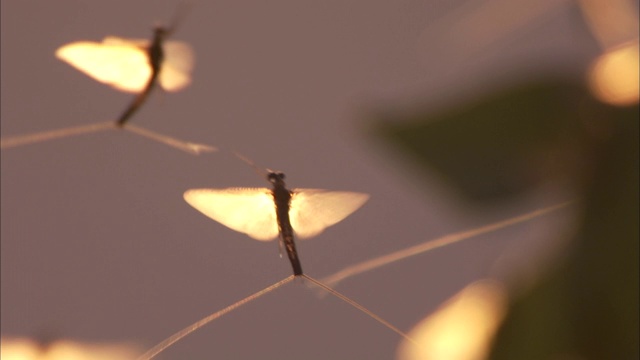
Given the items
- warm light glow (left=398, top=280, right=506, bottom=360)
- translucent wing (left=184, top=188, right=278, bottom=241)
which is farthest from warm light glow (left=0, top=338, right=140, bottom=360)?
warm light glow (left=398, top=280, right=506, bottom=360)

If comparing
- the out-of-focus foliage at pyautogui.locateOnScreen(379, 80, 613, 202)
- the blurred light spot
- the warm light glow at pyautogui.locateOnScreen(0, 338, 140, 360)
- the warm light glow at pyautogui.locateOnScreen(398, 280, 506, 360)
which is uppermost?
the warm light glow at pyautogui.locateOnScreen(0, 338, 140, 360)

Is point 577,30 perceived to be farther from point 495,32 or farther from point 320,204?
point 320,204

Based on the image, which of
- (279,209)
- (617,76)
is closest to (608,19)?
(617,76)

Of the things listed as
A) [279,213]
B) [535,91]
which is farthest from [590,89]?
[279,213]

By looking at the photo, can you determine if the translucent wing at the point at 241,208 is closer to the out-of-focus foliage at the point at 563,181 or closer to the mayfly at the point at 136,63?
the mayfly at the point at 136,63

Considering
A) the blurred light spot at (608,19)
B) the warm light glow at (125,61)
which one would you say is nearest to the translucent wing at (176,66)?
the warm light glow at (125,61)

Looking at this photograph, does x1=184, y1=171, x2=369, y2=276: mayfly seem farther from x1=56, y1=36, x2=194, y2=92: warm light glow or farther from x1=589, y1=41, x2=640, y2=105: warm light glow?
x1=589, y1=41, x2=640, y2=105: warm light glow
